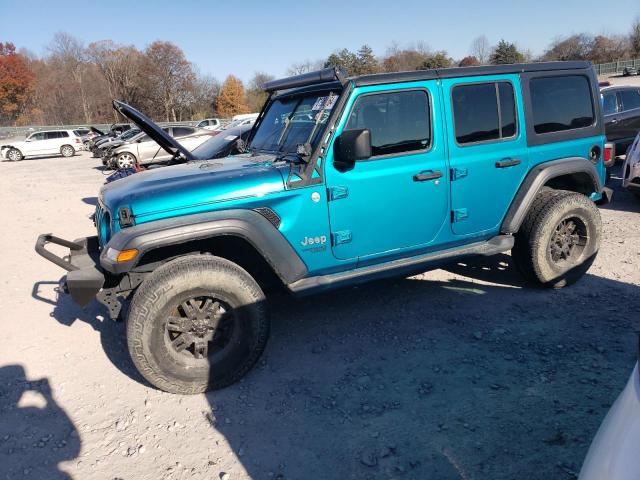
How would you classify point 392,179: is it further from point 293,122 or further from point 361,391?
point 361,391

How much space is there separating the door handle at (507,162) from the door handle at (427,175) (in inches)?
24.7

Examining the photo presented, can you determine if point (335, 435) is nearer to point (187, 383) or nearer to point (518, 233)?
point (187, 383)

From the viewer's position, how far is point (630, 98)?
397 inches

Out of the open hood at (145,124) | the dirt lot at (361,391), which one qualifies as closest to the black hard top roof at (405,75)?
the open hood at (145,124)

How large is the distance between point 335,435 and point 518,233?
8.98ft

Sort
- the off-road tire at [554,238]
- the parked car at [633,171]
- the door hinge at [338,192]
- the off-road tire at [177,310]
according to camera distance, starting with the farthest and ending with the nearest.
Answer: the parked car at [633,171] < the off-road tire at [554,238] < the door hinge at [338,192] < the off-road tire at [177,310]

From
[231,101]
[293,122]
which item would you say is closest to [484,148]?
[293,122]

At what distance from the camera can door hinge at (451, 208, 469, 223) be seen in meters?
4.03

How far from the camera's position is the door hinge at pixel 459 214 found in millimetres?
4031

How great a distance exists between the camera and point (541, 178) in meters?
4.28

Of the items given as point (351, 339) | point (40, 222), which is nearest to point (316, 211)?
point (351, 339)

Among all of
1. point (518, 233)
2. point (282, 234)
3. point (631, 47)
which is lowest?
point (518, 233)

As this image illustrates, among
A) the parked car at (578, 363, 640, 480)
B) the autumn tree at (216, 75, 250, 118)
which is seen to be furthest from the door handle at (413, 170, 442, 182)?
the autumn tree at (216, 75, 250, 118)

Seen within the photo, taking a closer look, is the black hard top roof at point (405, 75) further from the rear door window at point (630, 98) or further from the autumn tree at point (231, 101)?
the autumn tree at point (231, 101)
